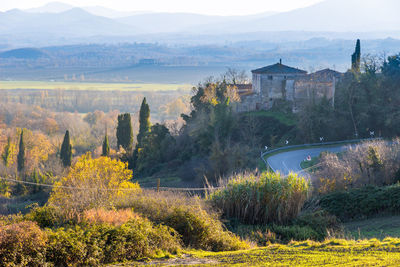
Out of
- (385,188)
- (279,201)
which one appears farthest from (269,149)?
(279,201)

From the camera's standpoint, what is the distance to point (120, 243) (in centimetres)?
1161

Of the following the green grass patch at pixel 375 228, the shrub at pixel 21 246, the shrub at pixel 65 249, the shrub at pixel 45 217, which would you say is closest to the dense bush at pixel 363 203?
the green grass patch at pixel 375 228

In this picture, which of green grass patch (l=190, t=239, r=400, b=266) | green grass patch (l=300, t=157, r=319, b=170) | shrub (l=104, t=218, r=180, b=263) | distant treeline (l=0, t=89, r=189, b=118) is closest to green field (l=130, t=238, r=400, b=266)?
green grass patch (l=190, t=239, r=400, b=266)

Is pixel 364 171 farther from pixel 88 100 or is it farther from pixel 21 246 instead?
pixel 88 100

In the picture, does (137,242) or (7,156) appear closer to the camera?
(137,242)

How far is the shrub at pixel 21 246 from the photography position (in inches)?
404

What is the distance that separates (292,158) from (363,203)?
14387 millimetres

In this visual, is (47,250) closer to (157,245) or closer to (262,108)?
(157,245)

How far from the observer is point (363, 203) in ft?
67.5

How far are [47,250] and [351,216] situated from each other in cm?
1342

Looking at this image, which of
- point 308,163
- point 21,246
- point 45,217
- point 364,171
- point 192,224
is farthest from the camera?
point 308,163

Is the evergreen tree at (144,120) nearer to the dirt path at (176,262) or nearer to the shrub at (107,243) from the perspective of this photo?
the shrub at (107,243)

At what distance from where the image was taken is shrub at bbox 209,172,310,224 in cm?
1711

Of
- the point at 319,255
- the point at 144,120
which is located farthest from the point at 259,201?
the point at 144,120
